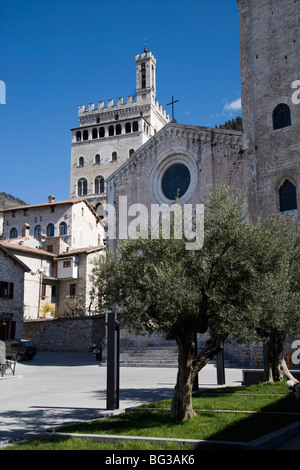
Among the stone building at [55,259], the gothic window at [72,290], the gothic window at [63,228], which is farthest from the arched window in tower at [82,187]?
the gothic window at [72,290]

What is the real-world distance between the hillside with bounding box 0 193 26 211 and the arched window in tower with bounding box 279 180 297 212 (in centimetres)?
7189

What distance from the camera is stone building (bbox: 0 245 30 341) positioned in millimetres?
37562

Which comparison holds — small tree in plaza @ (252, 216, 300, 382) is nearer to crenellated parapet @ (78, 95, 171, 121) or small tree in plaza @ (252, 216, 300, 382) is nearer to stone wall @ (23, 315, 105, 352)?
stone wall @ (23, 315, 105, 352)

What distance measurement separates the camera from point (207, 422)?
971cm

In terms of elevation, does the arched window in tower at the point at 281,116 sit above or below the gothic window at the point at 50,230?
above

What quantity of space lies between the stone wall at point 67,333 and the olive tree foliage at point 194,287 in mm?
28129

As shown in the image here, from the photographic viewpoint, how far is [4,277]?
37938 mm

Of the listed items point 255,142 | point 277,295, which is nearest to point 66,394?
point 277,295

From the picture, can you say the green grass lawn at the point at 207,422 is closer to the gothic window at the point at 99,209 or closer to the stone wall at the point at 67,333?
the stone wall at the point at 67,333

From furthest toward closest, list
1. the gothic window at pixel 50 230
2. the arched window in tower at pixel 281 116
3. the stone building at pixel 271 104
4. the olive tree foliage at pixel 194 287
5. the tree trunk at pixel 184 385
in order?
the gothic window at pixel 50 230 → the arched window in tower at pixel 281 116 → the stone building at pixel 271 104 → the tree trunk at pixel 184 385 → the olive tree foliage at pixel 194 287

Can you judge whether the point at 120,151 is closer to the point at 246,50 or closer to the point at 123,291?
the point at 246,50

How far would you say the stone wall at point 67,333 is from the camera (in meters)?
38.2
